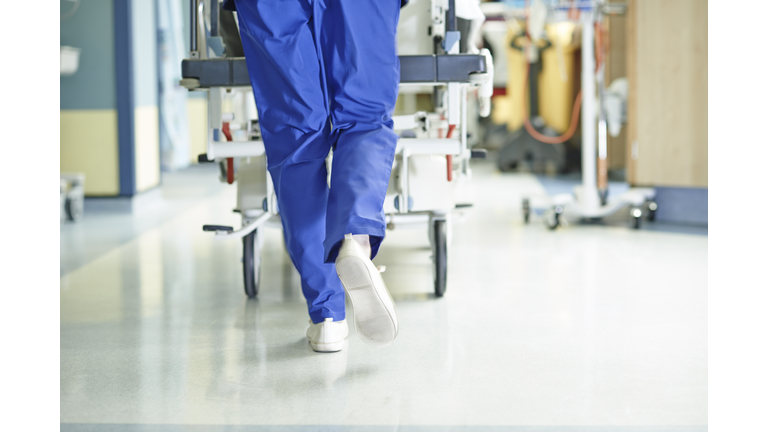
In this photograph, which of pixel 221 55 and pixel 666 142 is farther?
pixel 666 142

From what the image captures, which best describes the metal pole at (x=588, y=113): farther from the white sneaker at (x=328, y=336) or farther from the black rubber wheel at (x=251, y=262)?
the white sneaker at (x=328, y=336)

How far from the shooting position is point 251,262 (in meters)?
2.24

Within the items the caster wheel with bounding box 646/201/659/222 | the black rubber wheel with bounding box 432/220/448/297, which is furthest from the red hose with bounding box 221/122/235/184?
the caster wheel with bounding box 646/201/659/222

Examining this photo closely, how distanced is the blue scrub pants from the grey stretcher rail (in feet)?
0.70

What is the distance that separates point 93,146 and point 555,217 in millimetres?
2814

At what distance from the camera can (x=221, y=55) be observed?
1959 millimetres

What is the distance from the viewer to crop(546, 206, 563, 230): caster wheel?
3522 millimetres

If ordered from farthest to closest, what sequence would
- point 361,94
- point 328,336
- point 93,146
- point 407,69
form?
point 93,146, point 407,69, point 328,336, point 361,94

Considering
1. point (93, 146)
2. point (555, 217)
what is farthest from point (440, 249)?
point (93, 146)

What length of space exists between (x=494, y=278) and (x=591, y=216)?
Result: 1314mm

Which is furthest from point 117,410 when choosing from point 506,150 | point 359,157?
point 506,150

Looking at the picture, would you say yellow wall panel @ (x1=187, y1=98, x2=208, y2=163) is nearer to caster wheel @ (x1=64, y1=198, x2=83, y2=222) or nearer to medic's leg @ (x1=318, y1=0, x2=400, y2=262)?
caster wheel @ (x1=64, y1=198, x2=83, y2=222)

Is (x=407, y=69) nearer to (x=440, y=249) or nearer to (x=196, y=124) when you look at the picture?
(x=440, y=249)
